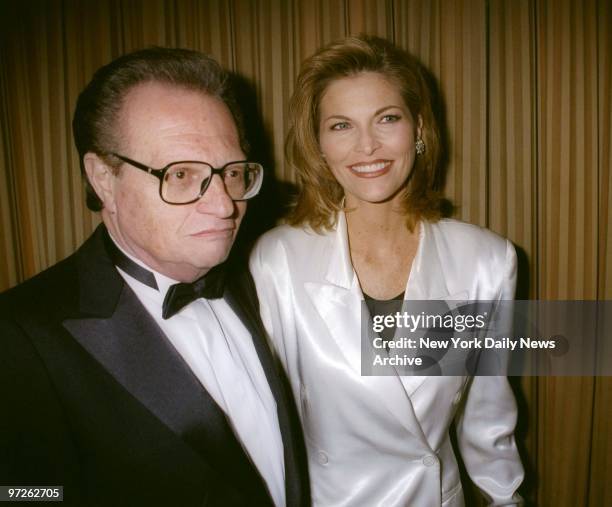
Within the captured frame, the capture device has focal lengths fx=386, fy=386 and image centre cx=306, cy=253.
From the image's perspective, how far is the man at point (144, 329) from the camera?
87 centimetres

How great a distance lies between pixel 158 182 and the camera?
3.31 feet

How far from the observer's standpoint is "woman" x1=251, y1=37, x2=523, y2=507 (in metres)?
1.35

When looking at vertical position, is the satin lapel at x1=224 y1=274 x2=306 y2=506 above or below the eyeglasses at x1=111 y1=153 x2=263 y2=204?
below

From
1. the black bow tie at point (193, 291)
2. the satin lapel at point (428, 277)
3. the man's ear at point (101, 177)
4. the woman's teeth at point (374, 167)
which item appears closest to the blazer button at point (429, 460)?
the satin lapel at point (428, 277)

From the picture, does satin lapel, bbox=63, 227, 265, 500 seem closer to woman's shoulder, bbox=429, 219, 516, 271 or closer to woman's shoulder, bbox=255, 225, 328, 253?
woman's shoulder, bbox=255, 225, 328, 253

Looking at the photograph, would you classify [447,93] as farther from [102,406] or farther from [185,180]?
[102,406]

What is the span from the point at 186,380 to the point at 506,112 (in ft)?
6.13

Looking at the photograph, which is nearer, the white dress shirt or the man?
the man

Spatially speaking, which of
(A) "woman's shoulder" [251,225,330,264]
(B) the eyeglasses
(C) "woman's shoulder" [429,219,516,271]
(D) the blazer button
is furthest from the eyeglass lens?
(D) the blazer button

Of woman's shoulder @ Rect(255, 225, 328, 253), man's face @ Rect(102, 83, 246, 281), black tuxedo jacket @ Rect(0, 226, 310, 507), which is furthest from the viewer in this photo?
woman's shoulder @ Rect(255, 225, 328, 253)

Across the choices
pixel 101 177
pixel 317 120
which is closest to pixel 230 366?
pixel 101 177

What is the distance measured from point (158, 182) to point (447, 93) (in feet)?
4.91

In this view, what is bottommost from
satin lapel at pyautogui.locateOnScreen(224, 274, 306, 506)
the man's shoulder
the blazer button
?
the blazer button

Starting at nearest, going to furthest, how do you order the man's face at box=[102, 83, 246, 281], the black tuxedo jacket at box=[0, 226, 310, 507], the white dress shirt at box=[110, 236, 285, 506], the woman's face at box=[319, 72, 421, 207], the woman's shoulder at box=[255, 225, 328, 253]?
the black tuxedo jacket at box=[0, 226, 310, 507], the man's face at box=[102, 83, 246, 281], the white dress shirt at box=[110, 236, 285, 506], the woman's face at box=[319, 72, 421, 207], the woman's shoulder at box=[255, 225, 328, 253]
